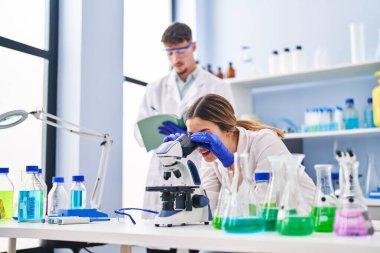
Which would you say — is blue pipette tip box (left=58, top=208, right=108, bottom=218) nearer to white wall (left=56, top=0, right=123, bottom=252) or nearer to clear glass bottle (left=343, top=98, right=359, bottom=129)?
white wall (left=56, top=0, right=123, bottom=252)

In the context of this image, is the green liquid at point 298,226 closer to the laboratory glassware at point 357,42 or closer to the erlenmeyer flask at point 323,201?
the erlenmeyer flask at point 323,201

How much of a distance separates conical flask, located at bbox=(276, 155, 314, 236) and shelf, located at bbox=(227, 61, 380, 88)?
80.9 inches

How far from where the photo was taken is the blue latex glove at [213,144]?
134 centimetres

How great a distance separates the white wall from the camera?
2.44 meters

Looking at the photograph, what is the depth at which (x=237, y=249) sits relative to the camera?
0.92 metres

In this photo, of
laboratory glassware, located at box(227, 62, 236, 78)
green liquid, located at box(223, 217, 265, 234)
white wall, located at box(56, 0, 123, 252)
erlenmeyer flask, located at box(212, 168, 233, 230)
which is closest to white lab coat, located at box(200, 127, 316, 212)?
erlenmeyer flask, located at box(212, 168, 233, 230)

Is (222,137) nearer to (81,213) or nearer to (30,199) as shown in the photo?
(81,213)

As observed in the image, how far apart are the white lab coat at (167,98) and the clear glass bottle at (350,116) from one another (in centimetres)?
88

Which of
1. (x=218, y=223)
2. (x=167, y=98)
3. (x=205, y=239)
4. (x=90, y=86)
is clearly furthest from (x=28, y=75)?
(x=205, y=239)

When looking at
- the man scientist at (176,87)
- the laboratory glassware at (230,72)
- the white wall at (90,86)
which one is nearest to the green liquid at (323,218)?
the man scientist at (176,87)

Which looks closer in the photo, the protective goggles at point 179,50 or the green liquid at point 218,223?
the green liquid at point 218,223

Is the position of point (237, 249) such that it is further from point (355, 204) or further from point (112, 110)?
point (112, 110)

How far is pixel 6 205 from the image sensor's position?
1.60 m

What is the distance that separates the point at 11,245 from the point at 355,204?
107 cm
